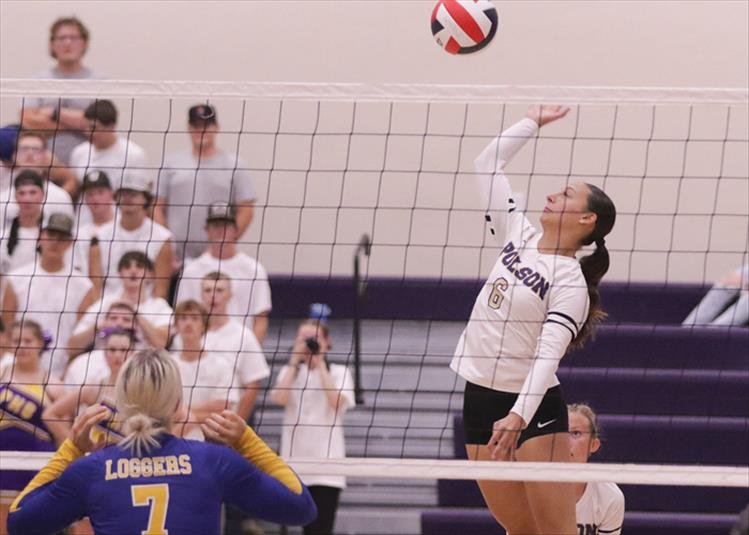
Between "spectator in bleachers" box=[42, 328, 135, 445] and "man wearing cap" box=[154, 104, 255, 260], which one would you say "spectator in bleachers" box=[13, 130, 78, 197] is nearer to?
"man wearing cap" box=[154, 104, 255, 260]

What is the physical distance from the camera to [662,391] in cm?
978

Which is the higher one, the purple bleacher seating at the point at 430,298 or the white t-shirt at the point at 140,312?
the purple bleacher seating at the point at 430,298

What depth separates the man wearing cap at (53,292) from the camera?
9109mm

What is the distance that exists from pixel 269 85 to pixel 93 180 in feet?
12.9

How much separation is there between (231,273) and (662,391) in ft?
10.2

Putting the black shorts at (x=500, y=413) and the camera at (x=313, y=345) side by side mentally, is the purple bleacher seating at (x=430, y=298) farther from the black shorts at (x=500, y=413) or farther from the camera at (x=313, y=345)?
the black shorts at (x=500, y=413)

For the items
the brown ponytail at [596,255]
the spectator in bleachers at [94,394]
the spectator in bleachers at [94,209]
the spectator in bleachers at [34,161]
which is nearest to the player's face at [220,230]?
the spectator in bleachers at [94,209]

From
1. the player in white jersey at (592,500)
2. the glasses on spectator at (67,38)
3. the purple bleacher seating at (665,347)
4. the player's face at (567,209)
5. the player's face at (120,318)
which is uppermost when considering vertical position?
the glasses on spectator at (67,38)

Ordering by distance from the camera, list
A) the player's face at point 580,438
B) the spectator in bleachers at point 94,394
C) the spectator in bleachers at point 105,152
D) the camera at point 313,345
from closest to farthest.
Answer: the player's face at point 580,438 → the spectator in bleachers at point 94,394 → the camera at point 313,345 → the spectator in bleachers at point 105,152

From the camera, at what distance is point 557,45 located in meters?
11.8

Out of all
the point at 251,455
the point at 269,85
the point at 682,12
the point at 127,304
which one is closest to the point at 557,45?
the point at 682,12

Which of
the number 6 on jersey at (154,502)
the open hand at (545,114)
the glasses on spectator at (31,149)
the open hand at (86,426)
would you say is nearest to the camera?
the number 6 on jersey at (154,502)

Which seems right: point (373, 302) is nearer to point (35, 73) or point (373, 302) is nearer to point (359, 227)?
point (359, 227)

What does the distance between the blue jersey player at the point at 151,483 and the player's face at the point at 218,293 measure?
15.1 ft
